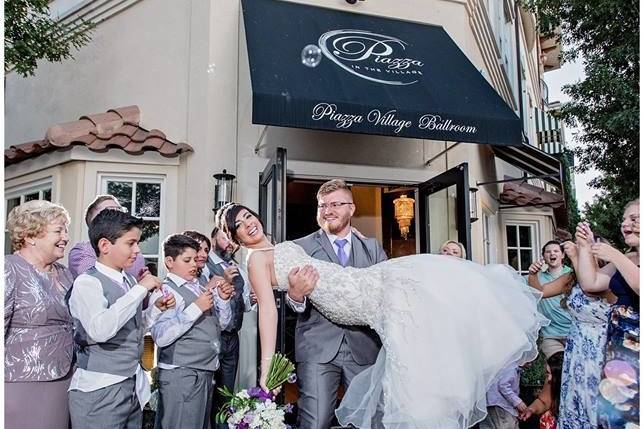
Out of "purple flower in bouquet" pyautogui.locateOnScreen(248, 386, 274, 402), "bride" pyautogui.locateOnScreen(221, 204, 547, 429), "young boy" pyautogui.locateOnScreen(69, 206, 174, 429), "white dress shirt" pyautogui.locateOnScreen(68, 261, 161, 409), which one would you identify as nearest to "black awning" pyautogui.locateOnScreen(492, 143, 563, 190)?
"bride" pyautogui.locateOnScreen(221, 204, 547, 429)

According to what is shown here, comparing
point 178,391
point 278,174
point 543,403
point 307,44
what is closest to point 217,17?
point 307,44

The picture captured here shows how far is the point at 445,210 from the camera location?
6188mm

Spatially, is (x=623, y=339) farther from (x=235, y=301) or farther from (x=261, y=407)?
(x=235, y=301)

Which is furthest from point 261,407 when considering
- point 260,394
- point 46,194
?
point 46,194

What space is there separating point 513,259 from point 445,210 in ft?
13.1

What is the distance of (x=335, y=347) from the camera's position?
10.1 ft

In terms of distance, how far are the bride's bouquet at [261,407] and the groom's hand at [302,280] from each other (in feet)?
1.16

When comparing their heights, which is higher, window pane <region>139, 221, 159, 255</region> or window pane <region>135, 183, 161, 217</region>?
window pane <region>135, 183, 161, 217</region>

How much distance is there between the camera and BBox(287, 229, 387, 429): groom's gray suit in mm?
3008

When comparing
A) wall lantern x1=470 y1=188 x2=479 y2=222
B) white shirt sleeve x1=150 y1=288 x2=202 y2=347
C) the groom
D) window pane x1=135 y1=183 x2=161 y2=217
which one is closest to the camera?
the groom

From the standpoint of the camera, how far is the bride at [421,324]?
8.45 ft

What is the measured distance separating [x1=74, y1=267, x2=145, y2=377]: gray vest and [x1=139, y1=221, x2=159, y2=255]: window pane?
3.15 metres

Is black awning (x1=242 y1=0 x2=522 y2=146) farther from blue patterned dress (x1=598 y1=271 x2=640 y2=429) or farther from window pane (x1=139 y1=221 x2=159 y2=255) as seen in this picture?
blue patterned dress (x1=598 y1=271 x2=640 y2=429)

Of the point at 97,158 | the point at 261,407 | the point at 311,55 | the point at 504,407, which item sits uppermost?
the point at 311,55
